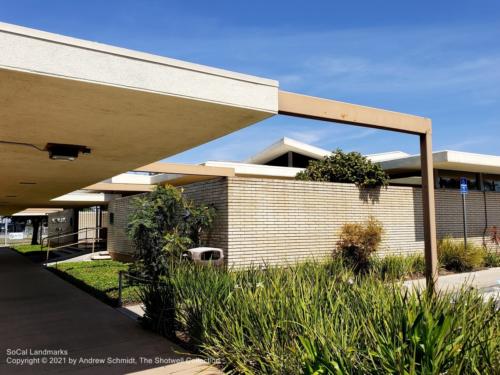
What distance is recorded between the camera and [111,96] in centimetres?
405

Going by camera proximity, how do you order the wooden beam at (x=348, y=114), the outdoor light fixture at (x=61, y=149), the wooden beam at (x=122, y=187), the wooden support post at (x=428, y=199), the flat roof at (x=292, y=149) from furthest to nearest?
the flat roof at (x=292, y=149)
the wooden beam at (x=122, y=187)
the wooden support post at (x=428, y=199)
the outdoor light fixture at (x=61, y=149)
the wooden beam at (x=348, y=114)

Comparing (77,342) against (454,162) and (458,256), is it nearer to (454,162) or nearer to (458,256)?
(458,256)

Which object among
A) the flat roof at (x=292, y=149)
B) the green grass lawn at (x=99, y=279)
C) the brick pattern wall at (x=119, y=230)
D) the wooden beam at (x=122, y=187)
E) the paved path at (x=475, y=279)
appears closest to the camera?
the green grass lawn at (x=99, y=279)

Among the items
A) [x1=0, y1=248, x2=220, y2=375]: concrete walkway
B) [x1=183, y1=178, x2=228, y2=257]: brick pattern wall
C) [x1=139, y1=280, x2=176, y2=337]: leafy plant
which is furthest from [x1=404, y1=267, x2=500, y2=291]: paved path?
[x1=0, y1=248, x2=220, y2=375]: concrete walkway

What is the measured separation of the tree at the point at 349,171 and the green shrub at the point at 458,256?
2999 mm

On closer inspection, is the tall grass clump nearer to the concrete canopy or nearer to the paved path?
the concrete canopy

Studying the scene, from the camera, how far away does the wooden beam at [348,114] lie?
17.4ft

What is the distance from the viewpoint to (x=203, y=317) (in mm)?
5609

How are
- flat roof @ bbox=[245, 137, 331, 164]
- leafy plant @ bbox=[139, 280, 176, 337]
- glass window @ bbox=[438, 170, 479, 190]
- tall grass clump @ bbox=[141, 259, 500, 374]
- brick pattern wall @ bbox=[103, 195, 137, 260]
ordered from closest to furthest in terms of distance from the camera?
tall grass clump @ bbox=[141, 259, 500, 374]
leafy plant @ bbox=[139, 280, 176, 337]
brick pattern wall @ bbox=[103, 195, 137, 260]
glass window @ bbox=[438, 170, 479, 190]
flat roof @ bbox=[245, 137, 331, 164]

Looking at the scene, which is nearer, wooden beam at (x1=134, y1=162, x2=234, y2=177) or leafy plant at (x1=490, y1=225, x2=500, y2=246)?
wooden beam at (x1=134, y1=162, x2=234, y2=177)

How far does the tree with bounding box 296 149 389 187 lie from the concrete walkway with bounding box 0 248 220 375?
930cm

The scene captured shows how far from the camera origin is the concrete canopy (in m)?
3.48

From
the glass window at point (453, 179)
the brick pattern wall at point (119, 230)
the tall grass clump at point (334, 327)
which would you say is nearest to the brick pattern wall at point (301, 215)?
the glass window at point (453, 179)

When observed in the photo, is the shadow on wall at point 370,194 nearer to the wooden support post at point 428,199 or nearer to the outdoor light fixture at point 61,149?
the wooden support post at point 428,199
